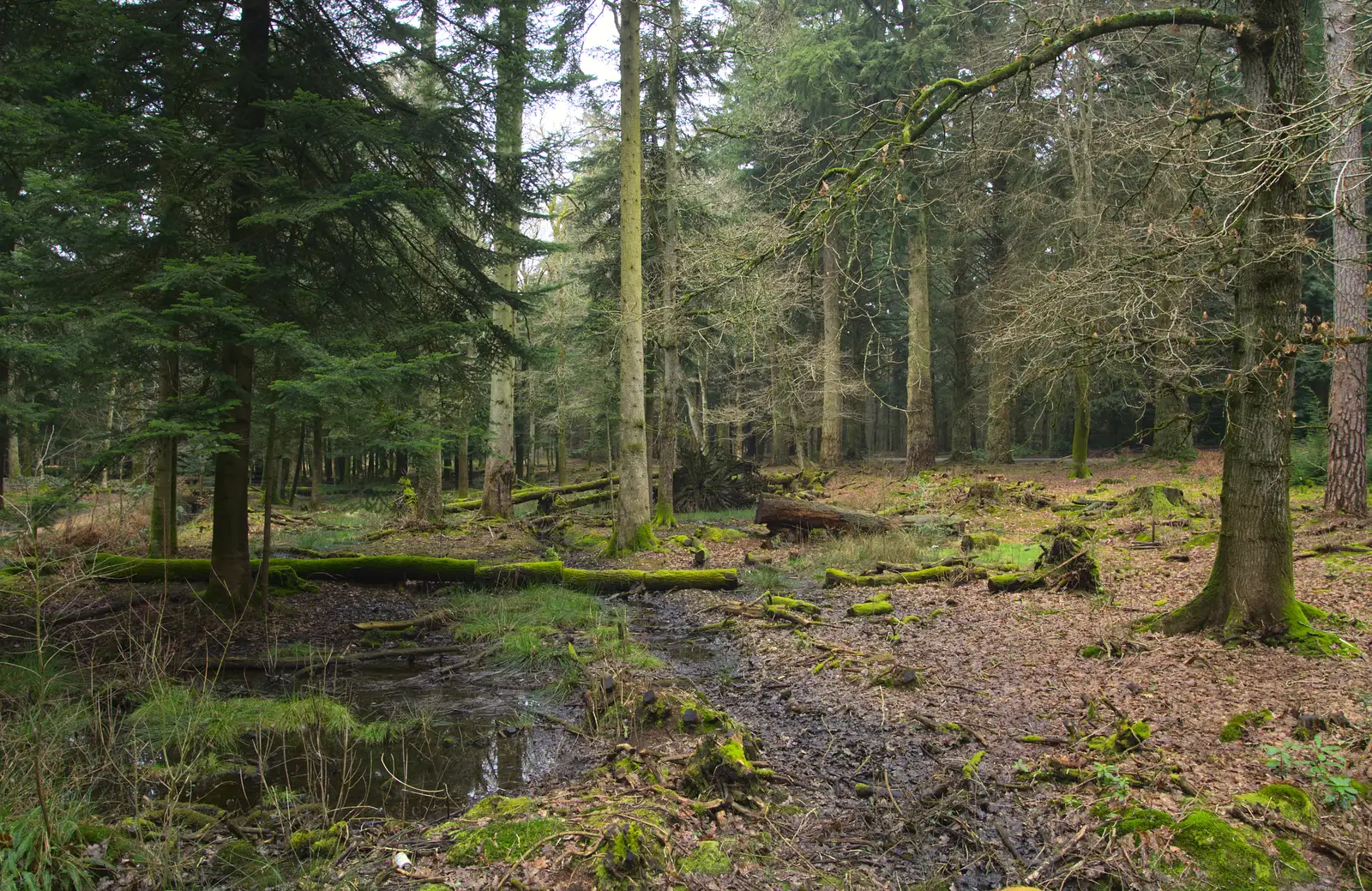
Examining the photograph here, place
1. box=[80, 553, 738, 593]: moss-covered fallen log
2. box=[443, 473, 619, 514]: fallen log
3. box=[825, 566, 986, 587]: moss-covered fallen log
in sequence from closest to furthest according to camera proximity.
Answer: box=[80, 553, 738, 593]: moss-covered fallen log, box=[825, 566, 986, 587]: moss-covered fallen log, box=[443, 473, 619, 514]: fallen log

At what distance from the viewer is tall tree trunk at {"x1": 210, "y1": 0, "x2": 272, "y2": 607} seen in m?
7.16

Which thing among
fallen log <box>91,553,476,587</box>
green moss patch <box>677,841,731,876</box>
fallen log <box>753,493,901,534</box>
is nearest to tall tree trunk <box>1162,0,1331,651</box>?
green moss patch <box>677,841,731,876</box>

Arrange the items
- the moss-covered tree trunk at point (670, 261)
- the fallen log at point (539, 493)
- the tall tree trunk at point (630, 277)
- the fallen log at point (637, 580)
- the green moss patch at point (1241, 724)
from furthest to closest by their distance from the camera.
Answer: the fallen log at point (539, 493) → the moss-covered tree trunk at point (670, 261) → the tall tree trunk at point (630, 277) → the fallen log at point (637, 580) → the green moss patch at point (1241, 724)

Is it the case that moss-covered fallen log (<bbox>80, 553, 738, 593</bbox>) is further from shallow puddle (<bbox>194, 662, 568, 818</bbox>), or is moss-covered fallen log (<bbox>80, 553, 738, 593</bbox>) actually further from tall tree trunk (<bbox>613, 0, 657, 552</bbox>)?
shallow puddle (<bbox>194, 662, 568, 818</bbox>)

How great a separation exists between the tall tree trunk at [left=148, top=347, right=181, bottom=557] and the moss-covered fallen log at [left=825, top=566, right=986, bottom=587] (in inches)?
314

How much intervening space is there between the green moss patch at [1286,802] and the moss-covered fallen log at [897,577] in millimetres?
6151

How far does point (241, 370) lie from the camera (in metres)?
7.53

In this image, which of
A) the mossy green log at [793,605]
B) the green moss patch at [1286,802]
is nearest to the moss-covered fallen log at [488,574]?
the mossy green log at [793,605]

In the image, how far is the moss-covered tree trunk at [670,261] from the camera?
51.7 ft

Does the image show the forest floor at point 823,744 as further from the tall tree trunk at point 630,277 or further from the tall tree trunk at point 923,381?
the tall tree trunk at point 923,381

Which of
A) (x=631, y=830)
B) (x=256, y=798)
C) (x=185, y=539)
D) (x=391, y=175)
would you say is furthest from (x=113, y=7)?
(x=185, y=539)

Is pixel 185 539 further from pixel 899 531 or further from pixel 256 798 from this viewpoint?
pixel 899 531

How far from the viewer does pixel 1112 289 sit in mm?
5328

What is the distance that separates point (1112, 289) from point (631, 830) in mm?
4918
